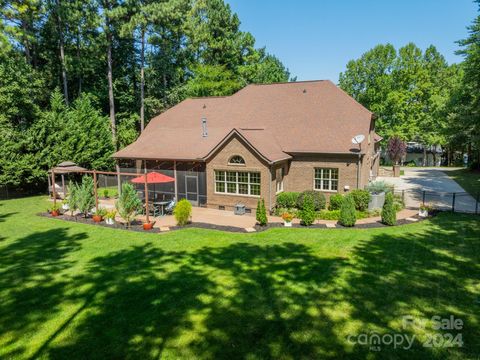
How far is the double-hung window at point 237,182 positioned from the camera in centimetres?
2200

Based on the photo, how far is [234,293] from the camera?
995 centimetres

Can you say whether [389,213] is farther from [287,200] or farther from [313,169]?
[313,169]

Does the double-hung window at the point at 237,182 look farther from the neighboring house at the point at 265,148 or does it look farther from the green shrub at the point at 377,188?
the green shrub at the point at 377,188

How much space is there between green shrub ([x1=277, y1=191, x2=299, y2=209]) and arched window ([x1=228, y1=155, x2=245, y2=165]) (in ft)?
11.6

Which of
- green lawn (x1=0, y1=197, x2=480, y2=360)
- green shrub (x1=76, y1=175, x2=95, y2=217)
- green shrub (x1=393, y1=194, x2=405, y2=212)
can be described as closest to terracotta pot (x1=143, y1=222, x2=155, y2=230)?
green lawn (x1=0, y1=197, x2=480, y2=360)

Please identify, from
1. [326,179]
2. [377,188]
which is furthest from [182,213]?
[377,188]

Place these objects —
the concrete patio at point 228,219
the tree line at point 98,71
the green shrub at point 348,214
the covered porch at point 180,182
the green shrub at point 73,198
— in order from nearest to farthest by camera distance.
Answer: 1. the green shrub at point 348,214
2. the concrete patio at point 228,219
3. the green shrub at point 73,198
4. the covered porch at point 180,182
5. the tree line at point 98,71

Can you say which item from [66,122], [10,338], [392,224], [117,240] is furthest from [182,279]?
[66,122]

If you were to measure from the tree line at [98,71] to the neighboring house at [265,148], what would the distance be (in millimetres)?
7811

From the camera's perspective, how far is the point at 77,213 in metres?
22.0

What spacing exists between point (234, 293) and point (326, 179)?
15109mm

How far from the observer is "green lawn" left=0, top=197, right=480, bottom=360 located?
7453mm

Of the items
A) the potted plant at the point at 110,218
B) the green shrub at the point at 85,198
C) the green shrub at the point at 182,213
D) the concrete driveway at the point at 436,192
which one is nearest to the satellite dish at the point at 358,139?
the concrete driveway at the point at 436,192

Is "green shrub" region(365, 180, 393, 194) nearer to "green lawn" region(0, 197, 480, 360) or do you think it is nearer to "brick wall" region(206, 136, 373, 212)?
"brick wall" region(206, 136, 373, 212)
